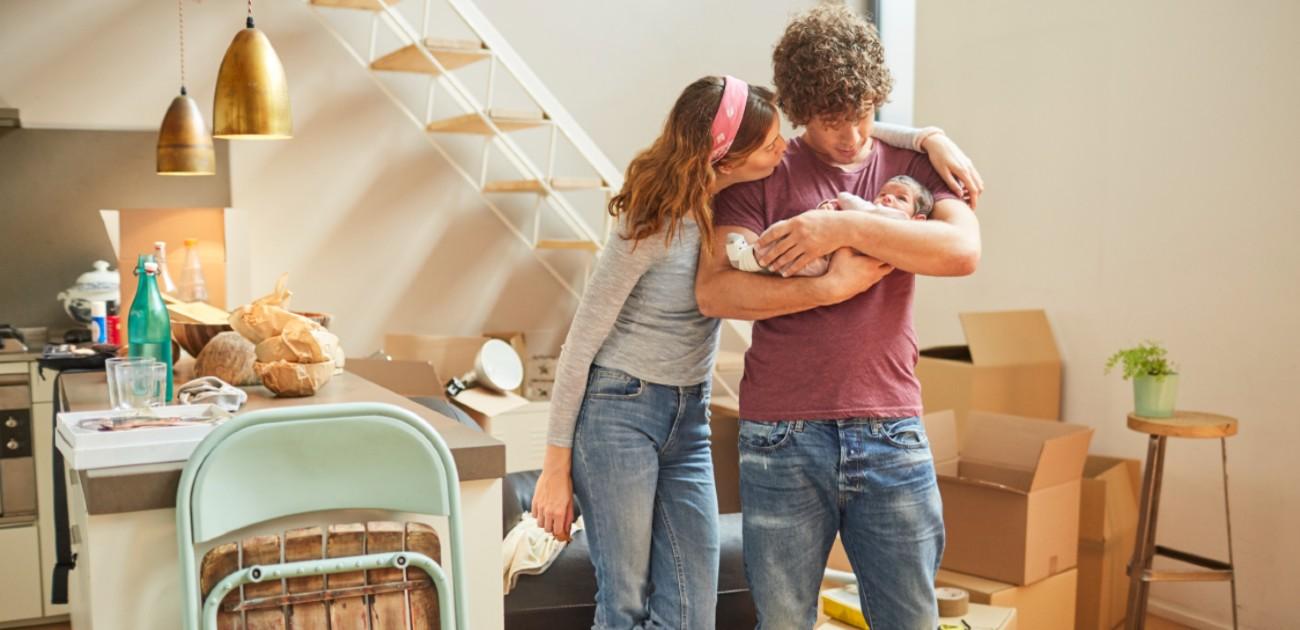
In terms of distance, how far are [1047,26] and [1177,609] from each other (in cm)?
235

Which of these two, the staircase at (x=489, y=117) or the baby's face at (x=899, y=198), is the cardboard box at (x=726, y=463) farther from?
the baby's face at (x=899, y=198)

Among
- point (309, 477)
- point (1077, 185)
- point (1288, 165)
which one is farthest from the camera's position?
point (1077, 185)

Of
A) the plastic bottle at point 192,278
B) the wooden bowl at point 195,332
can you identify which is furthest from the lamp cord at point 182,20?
the wooden bowl at point 195,332

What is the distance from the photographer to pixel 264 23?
4922 mm

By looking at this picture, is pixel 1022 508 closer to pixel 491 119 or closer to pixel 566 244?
pixel 566 244

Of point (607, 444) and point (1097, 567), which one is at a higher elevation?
point (607, 444)

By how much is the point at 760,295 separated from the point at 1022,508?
71.9 inches

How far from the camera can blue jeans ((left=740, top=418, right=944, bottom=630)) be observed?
1812 mm

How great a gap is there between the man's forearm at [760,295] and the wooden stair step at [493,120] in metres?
2.98

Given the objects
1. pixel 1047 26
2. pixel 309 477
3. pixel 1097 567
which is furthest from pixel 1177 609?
pixel 309 477

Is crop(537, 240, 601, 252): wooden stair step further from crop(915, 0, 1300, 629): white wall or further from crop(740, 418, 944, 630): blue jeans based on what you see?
crop(740, 418, 944, 630): blue jeans

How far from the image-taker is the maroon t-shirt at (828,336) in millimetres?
1823

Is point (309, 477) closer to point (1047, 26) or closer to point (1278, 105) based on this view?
point (1278, 105)

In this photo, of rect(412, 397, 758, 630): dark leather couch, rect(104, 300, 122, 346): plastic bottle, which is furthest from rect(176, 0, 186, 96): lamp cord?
rect(412, 397, 758, 630): dark leather couch
